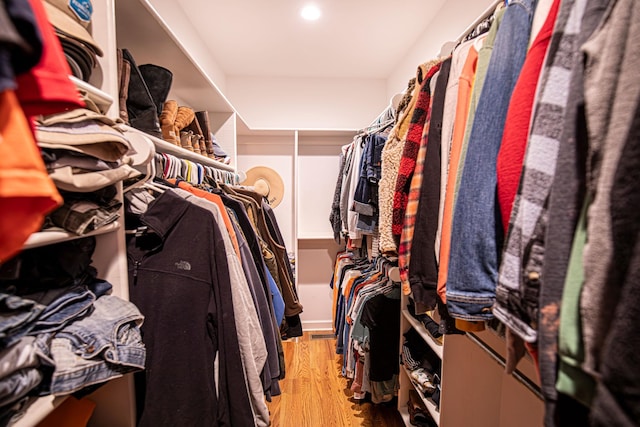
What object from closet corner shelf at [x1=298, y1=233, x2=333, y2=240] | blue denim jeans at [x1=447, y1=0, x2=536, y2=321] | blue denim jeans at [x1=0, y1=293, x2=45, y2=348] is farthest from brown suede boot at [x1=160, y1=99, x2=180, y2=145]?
closet corner shelf at [x1=298, y1=233, x2=333, y2=240]

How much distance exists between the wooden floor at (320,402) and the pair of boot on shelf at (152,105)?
1727 mm

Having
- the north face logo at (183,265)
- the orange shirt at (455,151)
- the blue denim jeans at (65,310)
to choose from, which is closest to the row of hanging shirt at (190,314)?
the north face logo at (183,265)

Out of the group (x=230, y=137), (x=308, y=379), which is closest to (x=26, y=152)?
(x=230, y=137)

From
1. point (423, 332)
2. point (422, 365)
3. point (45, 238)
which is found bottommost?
point (422, 365)

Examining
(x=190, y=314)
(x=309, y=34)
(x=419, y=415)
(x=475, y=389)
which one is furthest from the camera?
(x=309, y=34)

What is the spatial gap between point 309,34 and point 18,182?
2.12 meters

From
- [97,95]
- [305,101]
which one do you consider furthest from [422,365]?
[305,101]

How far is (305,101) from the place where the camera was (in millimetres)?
2596

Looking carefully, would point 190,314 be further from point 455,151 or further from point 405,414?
point 405,414

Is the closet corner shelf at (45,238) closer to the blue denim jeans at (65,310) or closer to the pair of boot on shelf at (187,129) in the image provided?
the blue denim jeans at (65,310)

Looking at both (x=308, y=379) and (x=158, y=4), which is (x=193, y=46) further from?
(x=308, y=379)

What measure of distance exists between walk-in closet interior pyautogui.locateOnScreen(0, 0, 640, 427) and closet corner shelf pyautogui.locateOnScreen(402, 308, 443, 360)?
0.10 ft

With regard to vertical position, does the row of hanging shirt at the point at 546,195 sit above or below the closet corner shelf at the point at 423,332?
above

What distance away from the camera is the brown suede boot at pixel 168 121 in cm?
107
